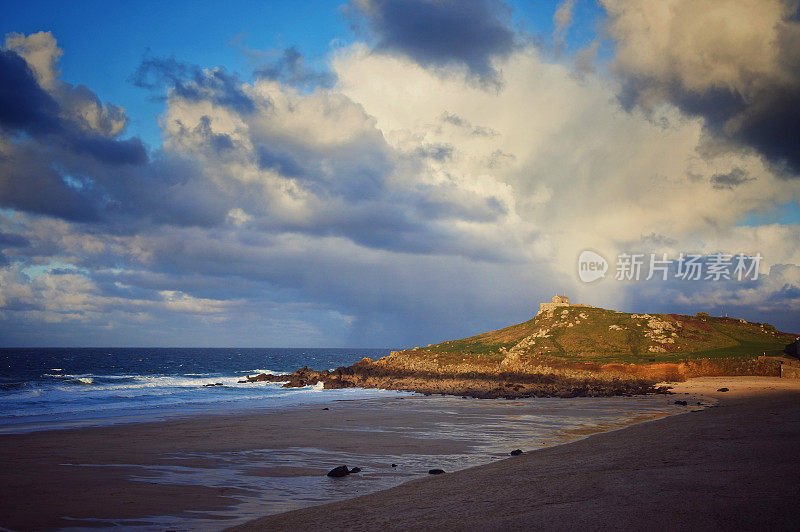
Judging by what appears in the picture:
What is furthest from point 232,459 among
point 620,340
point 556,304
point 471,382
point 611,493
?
point 556,304

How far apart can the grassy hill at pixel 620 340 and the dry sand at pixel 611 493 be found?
203 ft

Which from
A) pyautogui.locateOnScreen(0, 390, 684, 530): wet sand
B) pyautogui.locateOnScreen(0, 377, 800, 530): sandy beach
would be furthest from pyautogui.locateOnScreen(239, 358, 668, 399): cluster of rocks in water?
pyautogui.locateOnScreen(0, 377, 800, 530): sandy beach

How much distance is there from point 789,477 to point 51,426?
1308 inches

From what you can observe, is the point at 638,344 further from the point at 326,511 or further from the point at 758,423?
the point at 326,511

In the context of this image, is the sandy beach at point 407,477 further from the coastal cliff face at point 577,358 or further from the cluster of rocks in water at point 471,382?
the coastal cliff face at point 577,358

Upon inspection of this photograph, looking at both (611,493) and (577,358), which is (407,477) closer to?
(611,493)

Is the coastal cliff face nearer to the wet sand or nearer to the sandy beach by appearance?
the wet sand

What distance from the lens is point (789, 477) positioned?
858cm

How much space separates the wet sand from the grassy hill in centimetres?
4893

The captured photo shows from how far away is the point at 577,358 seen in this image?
78.6m

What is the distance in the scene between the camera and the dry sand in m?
7.18

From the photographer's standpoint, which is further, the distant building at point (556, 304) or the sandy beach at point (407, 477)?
the distant building at point (556, 304)

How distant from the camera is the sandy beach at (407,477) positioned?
8.09 m

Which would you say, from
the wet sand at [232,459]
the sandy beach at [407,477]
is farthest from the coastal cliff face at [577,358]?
the sandy beach at [407,477]
